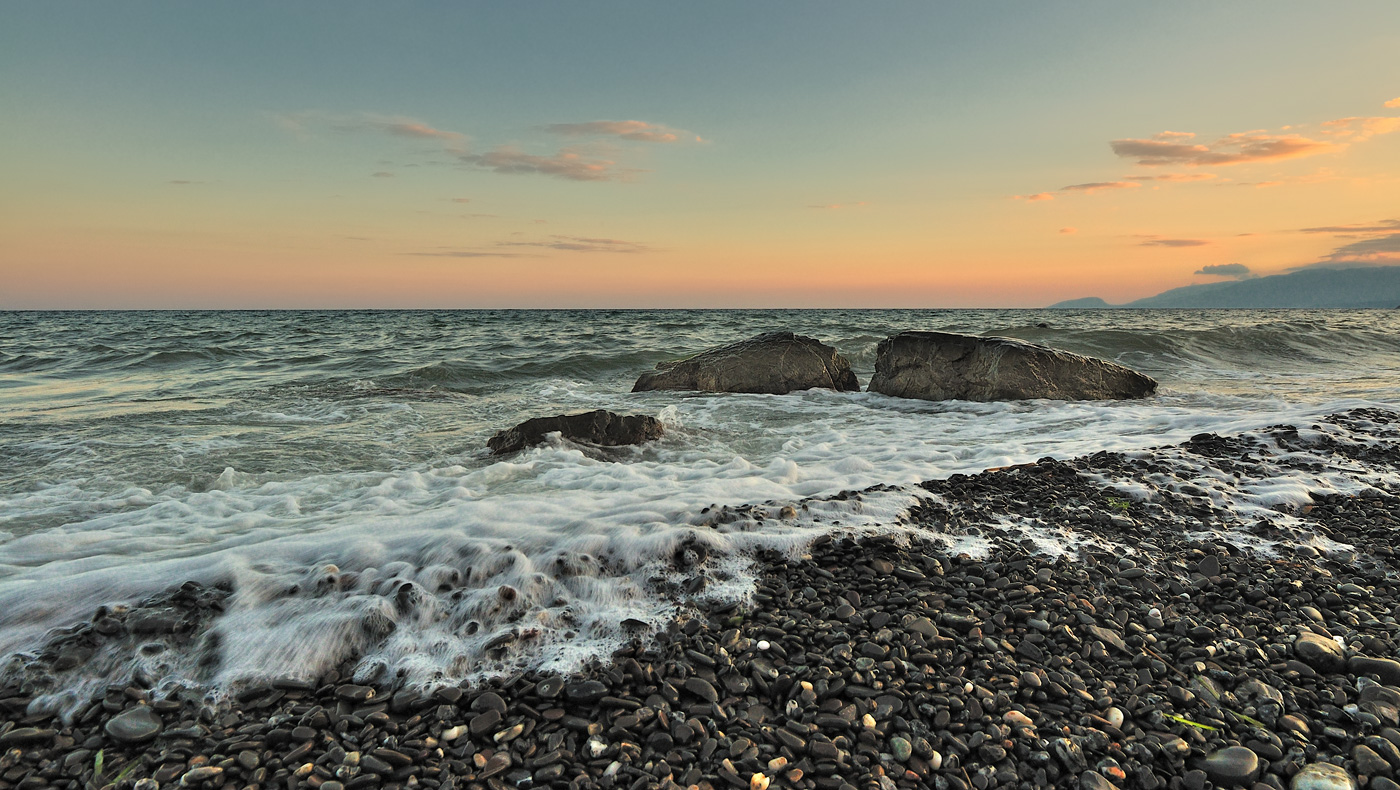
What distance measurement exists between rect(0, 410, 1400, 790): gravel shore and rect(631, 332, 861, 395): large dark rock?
22.6 feet

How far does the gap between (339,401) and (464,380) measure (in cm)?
331

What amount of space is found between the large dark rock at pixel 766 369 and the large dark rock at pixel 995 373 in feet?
2.92

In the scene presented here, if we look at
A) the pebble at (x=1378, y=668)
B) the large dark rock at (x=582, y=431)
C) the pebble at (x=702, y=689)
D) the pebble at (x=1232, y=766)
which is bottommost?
the pebble at (x=1232, y=766)

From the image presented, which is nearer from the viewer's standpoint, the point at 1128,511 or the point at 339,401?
the point at 1128,511

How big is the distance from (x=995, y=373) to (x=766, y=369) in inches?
127

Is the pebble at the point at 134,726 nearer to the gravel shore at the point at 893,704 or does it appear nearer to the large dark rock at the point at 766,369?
the gravel shore at the point at 893,704

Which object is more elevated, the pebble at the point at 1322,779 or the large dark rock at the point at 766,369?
the large dark rock at the point at 766,369

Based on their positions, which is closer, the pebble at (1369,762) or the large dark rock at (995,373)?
the pebble at (1369,762)

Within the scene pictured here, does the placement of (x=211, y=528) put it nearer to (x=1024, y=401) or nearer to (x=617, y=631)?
(x=617, y=631)

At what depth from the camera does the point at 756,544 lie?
3.60m

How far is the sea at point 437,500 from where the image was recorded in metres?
2.80

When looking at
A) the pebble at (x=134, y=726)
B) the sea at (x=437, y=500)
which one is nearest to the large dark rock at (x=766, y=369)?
the sea at (x=437, y=500)

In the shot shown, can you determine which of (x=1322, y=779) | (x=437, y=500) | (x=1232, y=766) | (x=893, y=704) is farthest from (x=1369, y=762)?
(x=437, y=500)

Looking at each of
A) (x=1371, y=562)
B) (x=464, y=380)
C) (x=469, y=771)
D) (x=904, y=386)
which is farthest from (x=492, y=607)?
(x=464, y=380)
